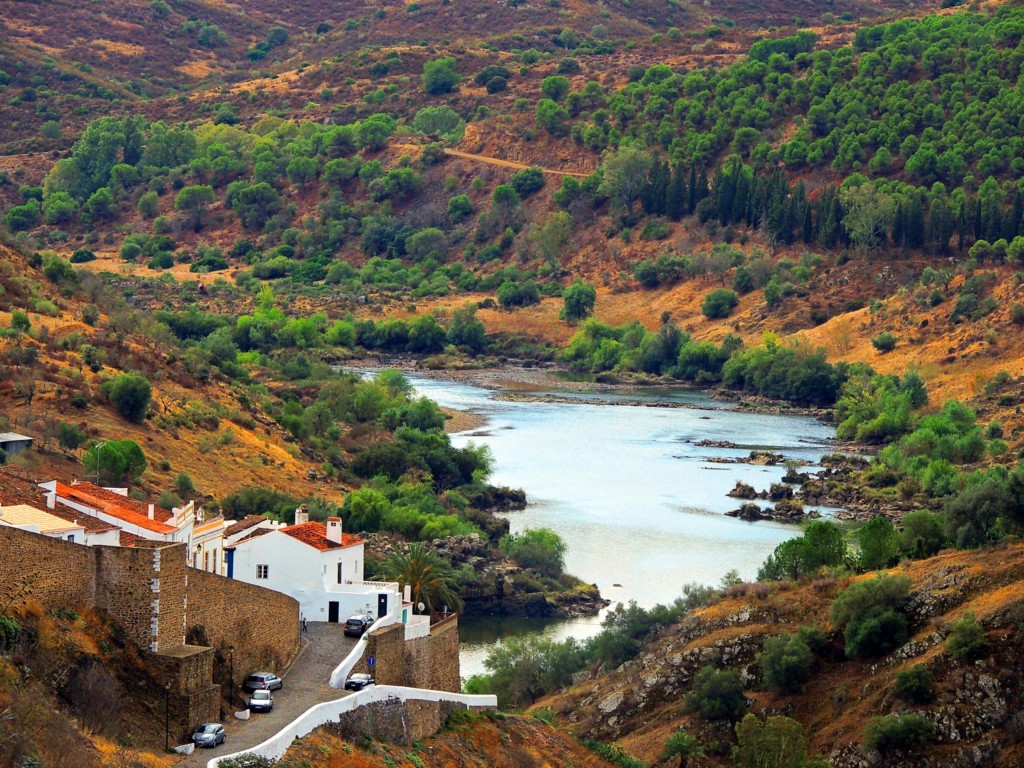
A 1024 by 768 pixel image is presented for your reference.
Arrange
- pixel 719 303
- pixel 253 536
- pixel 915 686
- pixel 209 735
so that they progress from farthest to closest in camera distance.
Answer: pixel 719 303 < pixel 915 686 < pixel 253 536 < pixel 209 735

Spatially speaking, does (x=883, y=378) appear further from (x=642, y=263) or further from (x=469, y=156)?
(x=469, y=156)

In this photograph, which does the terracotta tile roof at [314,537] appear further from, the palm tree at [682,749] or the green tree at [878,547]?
the green tree at [878,547]

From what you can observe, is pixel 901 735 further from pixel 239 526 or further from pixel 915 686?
pixel 239 526

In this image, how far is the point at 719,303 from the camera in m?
128

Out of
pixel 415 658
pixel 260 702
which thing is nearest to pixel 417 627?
pixel 415 658

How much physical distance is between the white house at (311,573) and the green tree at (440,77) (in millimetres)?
136412

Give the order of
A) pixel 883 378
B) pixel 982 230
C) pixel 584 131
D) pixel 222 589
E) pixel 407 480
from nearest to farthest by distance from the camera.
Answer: pixel 222 589
pixel 407 480
pixel 883 378
pixel 982 230
pixel 584 131

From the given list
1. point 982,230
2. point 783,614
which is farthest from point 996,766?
point 982,230

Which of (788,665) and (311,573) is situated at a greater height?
Answer: (311,573)

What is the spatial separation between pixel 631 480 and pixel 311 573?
4785 cm

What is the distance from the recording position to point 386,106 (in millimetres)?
174500

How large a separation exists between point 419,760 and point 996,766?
14884 millimetres

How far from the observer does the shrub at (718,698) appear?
4719cm

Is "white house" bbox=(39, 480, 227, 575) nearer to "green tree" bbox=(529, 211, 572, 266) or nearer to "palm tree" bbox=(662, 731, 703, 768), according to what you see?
"palm tree" bbox=(662, 731, 703, 768)
